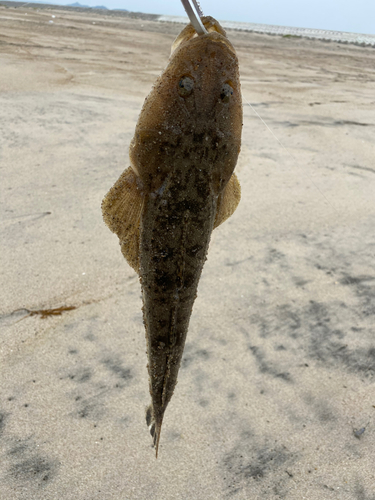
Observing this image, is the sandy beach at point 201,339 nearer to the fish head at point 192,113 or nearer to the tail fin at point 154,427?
the fish head at point 192,113

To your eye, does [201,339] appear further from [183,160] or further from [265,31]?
[265,31]

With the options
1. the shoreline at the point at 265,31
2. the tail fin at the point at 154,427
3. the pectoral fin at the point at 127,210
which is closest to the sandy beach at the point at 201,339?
the pectoral fin at the point at 127,210

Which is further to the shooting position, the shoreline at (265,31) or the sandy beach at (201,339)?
the shoreline at (265,31)

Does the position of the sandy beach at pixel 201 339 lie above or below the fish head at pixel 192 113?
below

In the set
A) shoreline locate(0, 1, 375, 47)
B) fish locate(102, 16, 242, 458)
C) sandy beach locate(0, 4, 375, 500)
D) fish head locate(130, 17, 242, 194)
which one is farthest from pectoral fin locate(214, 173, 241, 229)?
shoreline locate(0, 1, 375, 47)

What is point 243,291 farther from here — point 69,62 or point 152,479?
point 69,62

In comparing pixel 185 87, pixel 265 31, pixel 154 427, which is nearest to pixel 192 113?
pixel 185 87

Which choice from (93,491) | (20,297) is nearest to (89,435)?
(93,491)
